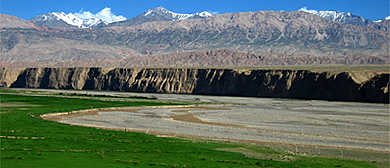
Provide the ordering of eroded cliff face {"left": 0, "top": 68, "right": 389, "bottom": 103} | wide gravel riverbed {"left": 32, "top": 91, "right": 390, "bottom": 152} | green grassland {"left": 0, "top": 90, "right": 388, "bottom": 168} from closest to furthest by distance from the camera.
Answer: green grassland {"left": 0, "top": 90, "right": 388, "bottom": 168}, wide gravel riverbed {"left": 32, "top": 91, "right": 390, "bottom": 152}, eroded cliff face {"left": 0, "top": 68, "right": 389, "bottom": 103}

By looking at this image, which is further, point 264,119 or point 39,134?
point 264,119

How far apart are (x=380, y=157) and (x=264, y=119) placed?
2668 centimetres

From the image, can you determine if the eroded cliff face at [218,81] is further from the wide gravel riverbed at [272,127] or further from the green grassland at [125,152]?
the green grassland at [125,152]

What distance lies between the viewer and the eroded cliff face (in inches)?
4230

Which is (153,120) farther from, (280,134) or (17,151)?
(17,151)

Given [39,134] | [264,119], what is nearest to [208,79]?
[264,119]

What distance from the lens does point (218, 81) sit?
143875 millimetres

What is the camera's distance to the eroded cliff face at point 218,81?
107 metres

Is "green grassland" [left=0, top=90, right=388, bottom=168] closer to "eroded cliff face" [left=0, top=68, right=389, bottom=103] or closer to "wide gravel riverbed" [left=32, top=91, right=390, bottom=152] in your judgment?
"wide gravel riverbed" [left=32, top=91, right=390, bottom=152]

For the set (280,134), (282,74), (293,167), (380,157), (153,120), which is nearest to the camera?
(293,167)

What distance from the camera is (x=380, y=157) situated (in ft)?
115

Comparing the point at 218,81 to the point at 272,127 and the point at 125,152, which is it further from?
the point at 125,152

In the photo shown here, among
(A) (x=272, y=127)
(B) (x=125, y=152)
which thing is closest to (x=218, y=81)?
(A) (x=272, y=127)

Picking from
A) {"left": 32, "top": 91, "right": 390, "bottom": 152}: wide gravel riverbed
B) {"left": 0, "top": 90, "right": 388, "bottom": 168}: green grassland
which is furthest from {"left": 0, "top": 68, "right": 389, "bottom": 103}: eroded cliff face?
{"left": 0, "top": 90, "right": 388, "bottom": 168}: green grassland
